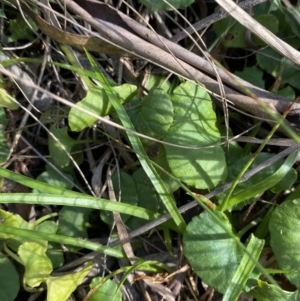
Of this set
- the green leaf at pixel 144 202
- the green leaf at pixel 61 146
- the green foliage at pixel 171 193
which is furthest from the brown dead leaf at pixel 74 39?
the green leaf at pixel 144 202

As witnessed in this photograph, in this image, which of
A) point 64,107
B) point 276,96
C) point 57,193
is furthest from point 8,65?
point 276,96

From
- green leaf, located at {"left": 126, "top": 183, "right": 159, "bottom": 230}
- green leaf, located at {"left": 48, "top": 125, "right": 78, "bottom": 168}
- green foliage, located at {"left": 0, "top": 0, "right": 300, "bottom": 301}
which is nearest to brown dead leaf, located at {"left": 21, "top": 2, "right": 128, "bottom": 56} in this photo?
green foliage, located at {"left": 0, "top": 0, "right": 300, "bottom": 301}

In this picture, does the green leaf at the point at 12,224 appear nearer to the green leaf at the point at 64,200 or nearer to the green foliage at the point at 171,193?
the green foliage at the point at 171,193

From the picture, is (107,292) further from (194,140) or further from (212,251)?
(194,140)

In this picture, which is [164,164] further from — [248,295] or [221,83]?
[248,295]

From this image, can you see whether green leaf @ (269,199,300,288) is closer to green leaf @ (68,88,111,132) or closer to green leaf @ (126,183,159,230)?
green leaf @ (126,183,159,230)

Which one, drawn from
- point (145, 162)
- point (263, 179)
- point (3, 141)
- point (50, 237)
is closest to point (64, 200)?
point (50, 237)
